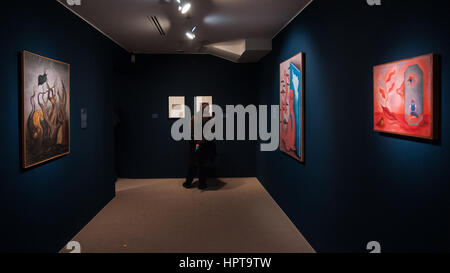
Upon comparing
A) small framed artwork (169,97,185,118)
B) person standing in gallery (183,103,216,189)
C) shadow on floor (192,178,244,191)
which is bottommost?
shadow on floor (192,178,244,191)

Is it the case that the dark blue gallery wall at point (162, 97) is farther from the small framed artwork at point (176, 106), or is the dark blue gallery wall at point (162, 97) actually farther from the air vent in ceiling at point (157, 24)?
the air vent in ceiling at point (157, 24)

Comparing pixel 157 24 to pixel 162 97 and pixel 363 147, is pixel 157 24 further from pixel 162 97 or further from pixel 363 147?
pixel 363 147

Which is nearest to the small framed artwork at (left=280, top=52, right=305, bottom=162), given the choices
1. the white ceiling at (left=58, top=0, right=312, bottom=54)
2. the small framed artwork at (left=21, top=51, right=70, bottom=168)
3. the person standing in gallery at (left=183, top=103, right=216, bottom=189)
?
the white ceiling at (left=58, top=0, right=312, bottom=54)

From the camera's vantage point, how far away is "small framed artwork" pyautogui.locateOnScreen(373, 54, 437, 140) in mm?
1642

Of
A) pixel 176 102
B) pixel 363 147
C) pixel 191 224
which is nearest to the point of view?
pixel 363 147

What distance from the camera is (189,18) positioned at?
14.3 feet

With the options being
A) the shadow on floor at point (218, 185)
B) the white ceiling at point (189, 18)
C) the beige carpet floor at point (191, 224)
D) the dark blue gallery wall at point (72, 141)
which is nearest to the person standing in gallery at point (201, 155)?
the shadow on floor at point (218, 185)

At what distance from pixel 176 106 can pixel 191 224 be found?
374cm

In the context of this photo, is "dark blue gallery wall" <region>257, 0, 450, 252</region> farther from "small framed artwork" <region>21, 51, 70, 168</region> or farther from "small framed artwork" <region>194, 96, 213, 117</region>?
"small framed artwork" <region>194, 96, 213, 117</region>

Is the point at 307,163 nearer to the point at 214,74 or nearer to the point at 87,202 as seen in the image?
the point at 87,202

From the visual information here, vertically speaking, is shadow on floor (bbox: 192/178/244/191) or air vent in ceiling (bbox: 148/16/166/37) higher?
air vent in ceiling (bbox: 148/16/166/37)

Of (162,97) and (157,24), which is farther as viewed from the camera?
(162,97)

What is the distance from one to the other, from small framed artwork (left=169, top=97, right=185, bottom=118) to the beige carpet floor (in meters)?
1.95

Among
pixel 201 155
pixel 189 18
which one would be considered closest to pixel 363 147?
pixel 189 18
